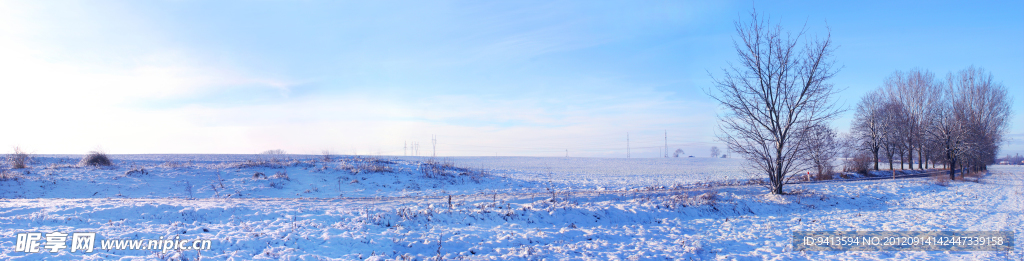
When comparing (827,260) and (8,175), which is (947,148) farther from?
(8,175)

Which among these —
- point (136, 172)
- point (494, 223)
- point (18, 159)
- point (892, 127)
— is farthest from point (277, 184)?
point (892, 127)

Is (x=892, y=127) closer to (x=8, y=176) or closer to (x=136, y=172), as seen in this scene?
(x=136, y=172)

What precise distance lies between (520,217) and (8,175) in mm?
24663

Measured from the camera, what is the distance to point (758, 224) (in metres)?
11.9

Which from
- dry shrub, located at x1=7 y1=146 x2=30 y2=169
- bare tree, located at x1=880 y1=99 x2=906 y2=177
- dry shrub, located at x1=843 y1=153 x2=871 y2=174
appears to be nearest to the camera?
dry shrub, located at x1=7 y1=146 x2=30 y2=169

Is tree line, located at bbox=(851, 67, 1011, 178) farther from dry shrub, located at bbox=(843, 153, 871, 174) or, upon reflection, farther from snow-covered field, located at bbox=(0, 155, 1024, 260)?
snow-covered field, located at bbox=(0, 155, 1024, 260)

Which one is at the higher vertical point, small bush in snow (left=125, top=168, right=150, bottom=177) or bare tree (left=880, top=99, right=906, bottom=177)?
bare tree (left=880, top=99, right=906, bottom=177)

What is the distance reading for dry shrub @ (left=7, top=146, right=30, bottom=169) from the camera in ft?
80.3

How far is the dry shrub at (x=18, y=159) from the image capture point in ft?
80.3

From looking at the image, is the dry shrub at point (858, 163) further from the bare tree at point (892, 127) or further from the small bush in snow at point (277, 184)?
the small bush in snow at point (277, 184)

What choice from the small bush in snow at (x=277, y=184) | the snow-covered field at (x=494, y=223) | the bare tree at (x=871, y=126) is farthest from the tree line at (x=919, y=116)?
the small bush in snow at (x=277, y=184)

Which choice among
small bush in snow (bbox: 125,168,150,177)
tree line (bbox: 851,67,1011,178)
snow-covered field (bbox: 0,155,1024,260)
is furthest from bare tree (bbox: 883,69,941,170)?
small bush in snow (bbox: 125,168,150,177)

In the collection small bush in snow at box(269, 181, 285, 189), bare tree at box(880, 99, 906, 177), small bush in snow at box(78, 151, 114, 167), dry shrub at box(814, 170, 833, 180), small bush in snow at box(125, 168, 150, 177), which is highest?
bare tree at box(880, 99, 906, 177)

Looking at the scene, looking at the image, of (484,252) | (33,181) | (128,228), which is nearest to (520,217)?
(484,252)
